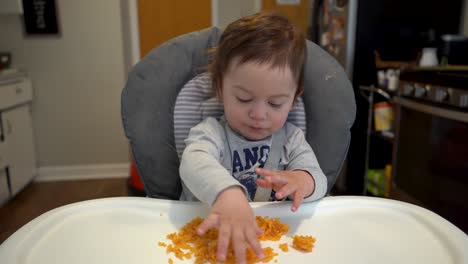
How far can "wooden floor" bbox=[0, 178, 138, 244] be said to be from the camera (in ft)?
7.85

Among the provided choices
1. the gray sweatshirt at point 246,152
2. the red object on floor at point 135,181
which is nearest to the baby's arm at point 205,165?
the gray sweatshirt at point 246,152

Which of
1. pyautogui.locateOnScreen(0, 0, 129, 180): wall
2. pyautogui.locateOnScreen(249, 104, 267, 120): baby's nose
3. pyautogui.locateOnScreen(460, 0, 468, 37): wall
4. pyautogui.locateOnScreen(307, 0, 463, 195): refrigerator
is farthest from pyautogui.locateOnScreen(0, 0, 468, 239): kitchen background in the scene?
pyautogui.locateOnScreen(249, 104, 267, 120): baby's nose

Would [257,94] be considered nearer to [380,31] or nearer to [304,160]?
[304,160]

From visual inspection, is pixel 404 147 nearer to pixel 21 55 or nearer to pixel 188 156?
pixel 188 156

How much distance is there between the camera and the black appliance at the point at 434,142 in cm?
159

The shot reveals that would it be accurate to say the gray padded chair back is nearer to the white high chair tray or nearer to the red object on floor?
the white high chair tray

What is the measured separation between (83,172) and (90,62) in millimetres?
904

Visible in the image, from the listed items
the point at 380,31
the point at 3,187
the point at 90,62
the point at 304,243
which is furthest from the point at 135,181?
the point at 304,243

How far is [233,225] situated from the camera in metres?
0.61

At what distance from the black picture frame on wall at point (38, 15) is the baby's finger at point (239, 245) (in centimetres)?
290

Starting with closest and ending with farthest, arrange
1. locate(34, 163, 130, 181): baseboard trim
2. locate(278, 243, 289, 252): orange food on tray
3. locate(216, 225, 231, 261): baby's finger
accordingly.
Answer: locate(216, 225, 231, 261): baby's finger
locate(278, 243, 289, 252): orange food on tray
locate(34, 163, 130, 181): baseboard trim

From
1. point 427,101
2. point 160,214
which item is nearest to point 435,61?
point 427,101

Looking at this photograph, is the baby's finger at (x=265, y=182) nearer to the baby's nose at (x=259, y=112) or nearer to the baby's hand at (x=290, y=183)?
the baby's hand at (x=290, y=183)

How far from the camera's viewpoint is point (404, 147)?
204 cm
